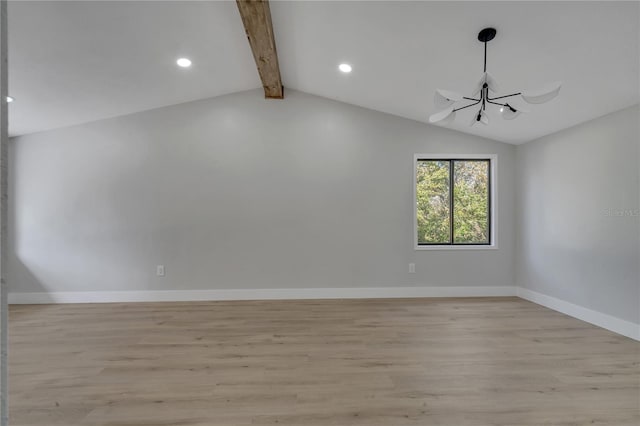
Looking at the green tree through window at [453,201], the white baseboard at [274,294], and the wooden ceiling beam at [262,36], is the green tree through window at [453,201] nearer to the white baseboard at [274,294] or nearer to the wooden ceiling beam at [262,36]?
the white baseboard at [274,294]

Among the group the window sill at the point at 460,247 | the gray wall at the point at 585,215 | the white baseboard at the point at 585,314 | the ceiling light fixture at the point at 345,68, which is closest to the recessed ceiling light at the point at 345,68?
the ceiling light fixture at the point at 345,68

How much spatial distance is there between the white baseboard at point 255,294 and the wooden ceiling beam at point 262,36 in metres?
2.76

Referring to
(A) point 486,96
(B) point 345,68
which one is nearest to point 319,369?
(A) point 486,96

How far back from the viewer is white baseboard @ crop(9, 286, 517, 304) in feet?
12.4

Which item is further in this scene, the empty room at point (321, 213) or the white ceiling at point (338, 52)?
the white ceiling at point (338, 52)

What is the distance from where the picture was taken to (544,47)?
2.22 meters

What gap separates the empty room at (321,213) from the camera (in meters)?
1.84

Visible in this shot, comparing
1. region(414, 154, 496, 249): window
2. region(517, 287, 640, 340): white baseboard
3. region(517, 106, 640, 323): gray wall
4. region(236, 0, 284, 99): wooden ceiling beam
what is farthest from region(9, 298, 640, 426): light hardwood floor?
region(236, 0, 284, 99): wooden ceiling beam

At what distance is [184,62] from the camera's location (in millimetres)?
3066

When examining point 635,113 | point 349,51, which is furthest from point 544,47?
point 349,51

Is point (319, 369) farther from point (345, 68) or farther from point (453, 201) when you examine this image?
point (453, 201)

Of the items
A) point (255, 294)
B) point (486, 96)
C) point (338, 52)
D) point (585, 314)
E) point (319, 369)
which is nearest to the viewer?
point (319, 369)

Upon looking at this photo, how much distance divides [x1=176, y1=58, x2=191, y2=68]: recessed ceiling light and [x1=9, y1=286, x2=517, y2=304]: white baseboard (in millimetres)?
2808

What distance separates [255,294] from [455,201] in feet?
10.5
